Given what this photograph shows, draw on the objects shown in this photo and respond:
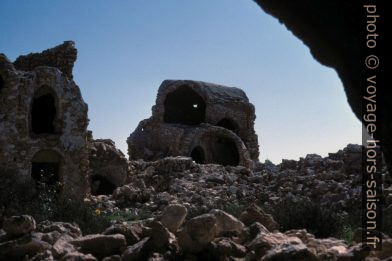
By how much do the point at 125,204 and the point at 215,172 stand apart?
4.89 m

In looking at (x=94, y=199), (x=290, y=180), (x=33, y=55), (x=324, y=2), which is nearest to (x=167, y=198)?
(x=94, y=199)

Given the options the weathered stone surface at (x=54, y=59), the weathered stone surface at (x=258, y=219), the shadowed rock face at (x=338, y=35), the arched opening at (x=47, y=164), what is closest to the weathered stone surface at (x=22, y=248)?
the weathered stone surface at (x=258, y=219)

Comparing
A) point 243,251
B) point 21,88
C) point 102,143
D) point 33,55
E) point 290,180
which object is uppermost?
point 33,55

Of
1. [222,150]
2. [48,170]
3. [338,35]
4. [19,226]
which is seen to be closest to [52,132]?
[48,170]

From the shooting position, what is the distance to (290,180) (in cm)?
1566

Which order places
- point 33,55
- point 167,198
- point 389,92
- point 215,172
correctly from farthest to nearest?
point 215,172 < point 33,55 < point 167,198 < point 389,92

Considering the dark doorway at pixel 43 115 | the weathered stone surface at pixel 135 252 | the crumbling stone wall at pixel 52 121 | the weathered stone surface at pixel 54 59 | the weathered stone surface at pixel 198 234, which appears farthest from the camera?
the dark doorway at pixel 43 115

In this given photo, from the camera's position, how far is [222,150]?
91.7 ft

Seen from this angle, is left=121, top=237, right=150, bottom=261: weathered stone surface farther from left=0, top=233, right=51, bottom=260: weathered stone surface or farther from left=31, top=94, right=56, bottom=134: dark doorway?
left=31, top=94, right=56, bottom=134: dark doorway

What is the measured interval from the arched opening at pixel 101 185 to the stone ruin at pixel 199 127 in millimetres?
6570

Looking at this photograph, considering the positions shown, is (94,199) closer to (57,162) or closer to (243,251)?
(57,162)

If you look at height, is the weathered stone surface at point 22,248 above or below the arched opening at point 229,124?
below

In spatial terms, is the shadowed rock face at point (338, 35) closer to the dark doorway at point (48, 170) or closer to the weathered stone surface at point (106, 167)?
the dark doorway at point (48, 170)

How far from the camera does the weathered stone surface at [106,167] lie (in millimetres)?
18484
